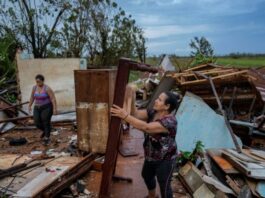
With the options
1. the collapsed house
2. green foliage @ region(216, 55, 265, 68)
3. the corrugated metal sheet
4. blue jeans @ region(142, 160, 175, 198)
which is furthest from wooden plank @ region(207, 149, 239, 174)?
green foliage @ region(216, 55, 265, 68)

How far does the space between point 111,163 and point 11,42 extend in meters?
12.2

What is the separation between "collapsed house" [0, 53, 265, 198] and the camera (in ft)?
15.6

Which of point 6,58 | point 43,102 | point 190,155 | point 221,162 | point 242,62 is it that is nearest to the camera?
point 221,162

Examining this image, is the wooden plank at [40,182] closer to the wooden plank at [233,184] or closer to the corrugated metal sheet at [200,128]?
the corrugated metal sheet at [200,128]

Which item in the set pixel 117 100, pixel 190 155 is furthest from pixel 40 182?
pixel 190 155

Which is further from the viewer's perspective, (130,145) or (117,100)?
(130,145)

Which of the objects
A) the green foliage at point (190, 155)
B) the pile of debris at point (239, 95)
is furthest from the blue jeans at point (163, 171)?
the pile of debris at point (239, 95)

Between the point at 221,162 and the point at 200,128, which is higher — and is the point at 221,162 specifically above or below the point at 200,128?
below

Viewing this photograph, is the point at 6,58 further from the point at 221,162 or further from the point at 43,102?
the point at 221,162

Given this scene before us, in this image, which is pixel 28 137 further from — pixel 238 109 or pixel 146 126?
pixel 146 126

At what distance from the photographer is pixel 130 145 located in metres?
7.66

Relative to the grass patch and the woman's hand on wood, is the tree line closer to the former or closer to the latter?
the grass patch

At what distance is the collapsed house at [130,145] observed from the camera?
4742mm

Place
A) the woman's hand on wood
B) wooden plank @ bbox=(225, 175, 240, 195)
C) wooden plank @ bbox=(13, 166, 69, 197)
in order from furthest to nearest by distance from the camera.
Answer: wooden plank @ bbox=(225, 175, 240, 195), wooden plank @ bbox=(13, 166, 69, 197), the woman's hand on wood
